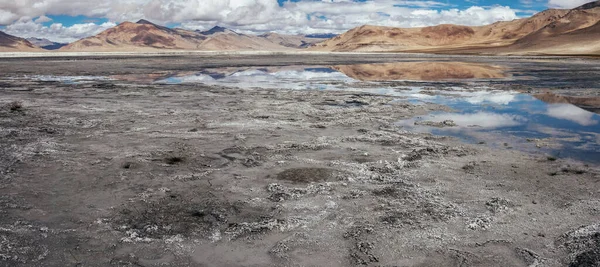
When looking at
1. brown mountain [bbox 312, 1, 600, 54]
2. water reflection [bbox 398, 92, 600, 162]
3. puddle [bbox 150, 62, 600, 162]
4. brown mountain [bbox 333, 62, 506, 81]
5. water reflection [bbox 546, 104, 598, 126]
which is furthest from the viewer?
brown mountain [bbox 312, 1, 600, 54]

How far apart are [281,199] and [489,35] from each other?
19669cm

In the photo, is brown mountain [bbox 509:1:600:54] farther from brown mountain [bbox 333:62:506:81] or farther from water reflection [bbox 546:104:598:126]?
water reflection [bbox 546:104:598:126]

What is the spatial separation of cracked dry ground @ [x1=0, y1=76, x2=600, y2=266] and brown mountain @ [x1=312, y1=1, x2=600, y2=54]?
362 ft

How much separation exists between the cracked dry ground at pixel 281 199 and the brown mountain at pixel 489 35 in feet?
362

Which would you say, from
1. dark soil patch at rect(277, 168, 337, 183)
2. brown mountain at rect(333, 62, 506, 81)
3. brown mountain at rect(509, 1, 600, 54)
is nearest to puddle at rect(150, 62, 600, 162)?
dark soil patch at rect(277, 168, 337, 183)

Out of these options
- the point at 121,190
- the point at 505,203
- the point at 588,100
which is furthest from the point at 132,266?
the point at 588,100

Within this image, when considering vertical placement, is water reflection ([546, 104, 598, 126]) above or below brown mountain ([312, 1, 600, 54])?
below

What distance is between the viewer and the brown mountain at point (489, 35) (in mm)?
116713

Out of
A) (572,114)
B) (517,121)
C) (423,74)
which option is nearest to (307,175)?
(517,121)

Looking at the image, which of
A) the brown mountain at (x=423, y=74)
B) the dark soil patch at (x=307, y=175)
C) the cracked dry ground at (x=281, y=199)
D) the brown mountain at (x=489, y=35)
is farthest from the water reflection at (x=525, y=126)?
the brown mountain at (x=489, y=35)

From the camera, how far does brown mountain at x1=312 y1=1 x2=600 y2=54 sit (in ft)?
383

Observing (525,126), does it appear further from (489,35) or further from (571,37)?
(489,35)

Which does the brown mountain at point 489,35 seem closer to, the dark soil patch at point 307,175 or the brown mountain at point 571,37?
the brown mountain at point 571,37

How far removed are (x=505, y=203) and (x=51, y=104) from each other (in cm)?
1413
